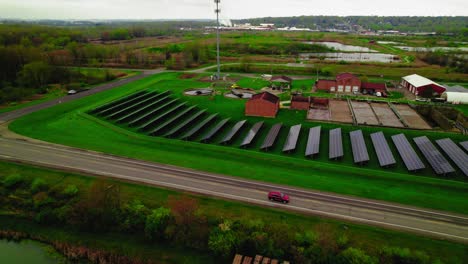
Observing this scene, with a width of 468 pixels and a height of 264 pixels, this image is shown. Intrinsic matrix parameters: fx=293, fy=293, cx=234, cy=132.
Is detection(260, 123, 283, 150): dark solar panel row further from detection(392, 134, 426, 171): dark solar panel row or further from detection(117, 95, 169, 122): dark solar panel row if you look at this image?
detection(117, 95, 169, 122): dark solar panel row

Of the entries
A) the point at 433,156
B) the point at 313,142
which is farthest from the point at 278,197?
the point at 433,156

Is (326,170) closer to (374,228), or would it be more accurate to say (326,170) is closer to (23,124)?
(374,228)

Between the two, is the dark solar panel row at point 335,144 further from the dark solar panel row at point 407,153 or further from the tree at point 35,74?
the tree at point 35,74

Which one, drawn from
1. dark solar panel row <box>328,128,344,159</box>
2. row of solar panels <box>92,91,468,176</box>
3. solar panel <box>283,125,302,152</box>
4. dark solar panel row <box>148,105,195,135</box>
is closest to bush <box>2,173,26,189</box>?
dark solar panel row <box>148,105,195,135</box>

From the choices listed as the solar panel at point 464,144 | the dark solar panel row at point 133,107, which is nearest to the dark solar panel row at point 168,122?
the dark solar panel row at point 133,107


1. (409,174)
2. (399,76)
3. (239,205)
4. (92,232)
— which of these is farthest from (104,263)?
(399,76)

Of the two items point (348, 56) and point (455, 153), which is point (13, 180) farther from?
point (348, 56)
